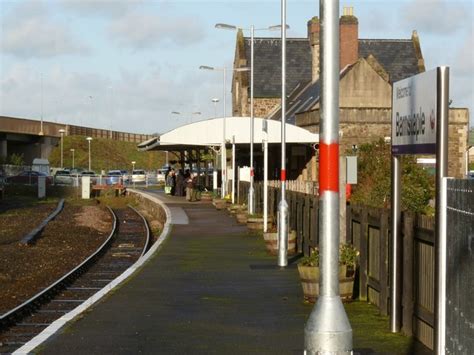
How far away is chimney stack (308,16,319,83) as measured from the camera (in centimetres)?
6947

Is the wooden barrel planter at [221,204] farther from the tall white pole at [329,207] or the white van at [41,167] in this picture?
the white van at [41,167]

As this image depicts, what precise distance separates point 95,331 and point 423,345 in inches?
160

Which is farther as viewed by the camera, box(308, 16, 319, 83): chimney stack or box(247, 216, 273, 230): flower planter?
box(308, 16, 319, 83): chimney stack

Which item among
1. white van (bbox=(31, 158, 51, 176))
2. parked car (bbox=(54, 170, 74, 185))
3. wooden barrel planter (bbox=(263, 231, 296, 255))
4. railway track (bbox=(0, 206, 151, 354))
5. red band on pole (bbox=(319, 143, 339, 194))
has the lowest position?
railway track (bbox=(0, 206, 151, 354))

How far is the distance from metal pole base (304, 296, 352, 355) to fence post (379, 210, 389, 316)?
215 inches

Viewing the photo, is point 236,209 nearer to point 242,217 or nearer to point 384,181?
point 242,217

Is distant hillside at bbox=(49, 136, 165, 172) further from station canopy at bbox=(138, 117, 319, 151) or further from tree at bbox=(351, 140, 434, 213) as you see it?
tree at bbox=(351, 140, 434, 213)

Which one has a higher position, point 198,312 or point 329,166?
point 329,166

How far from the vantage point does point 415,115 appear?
10.4 meters

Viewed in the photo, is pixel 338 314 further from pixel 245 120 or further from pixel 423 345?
pixel 245 120

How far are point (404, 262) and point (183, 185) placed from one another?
52.5 m

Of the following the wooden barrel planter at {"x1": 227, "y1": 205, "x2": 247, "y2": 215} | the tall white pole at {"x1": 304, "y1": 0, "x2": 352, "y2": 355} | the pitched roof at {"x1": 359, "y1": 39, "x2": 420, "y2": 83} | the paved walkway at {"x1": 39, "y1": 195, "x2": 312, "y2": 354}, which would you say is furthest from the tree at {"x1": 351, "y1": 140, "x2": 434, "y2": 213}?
the pitched roof at {"x1": 359, "y1": 39, "x2": 420, "y2": 83}

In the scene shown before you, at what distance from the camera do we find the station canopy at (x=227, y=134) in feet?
174

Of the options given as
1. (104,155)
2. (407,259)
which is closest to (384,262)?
(407,259)
